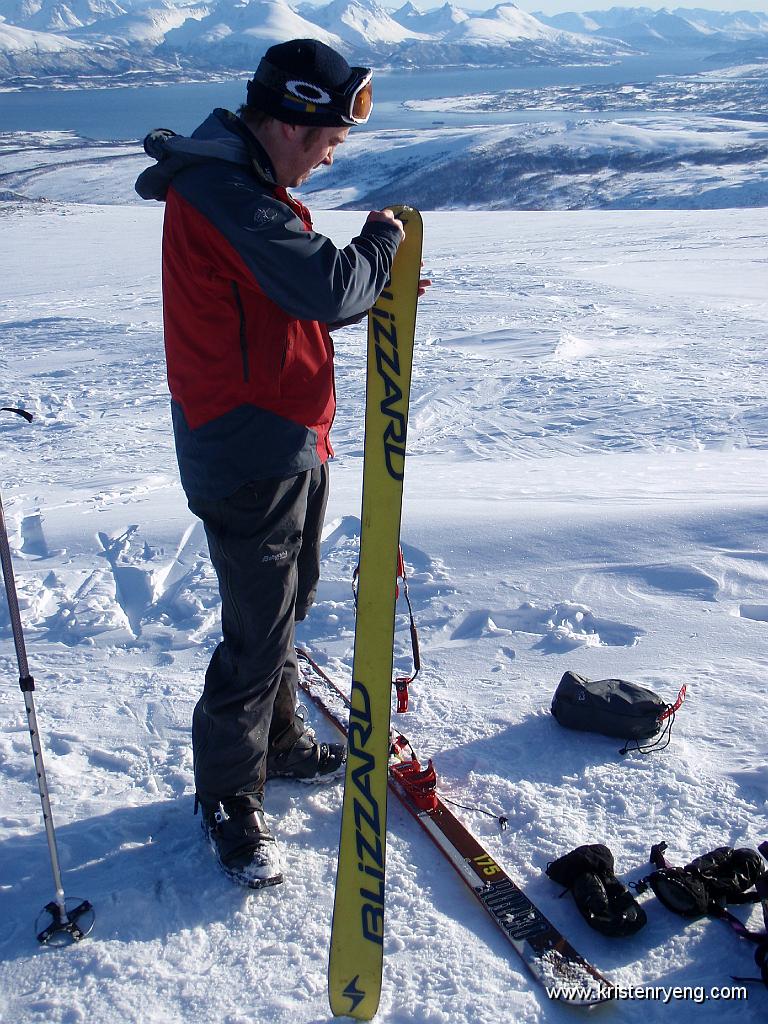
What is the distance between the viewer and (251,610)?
191 cm

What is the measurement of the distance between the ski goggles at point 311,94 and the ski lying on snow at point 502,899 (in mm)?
1669

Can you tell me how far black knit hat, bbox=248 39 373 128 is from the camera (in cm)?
164

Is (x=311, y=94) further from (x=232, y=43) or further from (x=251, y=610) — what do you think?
(x=232, y=43)

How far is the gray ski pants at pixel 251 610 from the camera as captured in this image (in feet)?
6.11

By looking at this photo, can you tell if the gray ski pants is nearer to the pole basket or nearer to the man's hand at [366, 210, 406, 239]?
the pole basket

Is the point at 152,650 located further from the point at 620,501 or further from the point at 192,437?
the point at 620,501

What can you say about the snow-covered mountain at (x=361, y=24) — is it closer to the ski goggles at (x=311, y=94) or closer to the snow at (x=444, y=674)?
the snow at (x=444, y=674)

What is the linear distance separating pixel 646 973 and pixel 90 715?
173 centimetres

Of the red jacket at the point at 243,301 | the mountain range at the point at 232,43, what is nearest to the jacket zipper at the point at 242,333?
the red jacket at the point at 243,301

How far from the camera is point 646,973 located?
1.79 meters

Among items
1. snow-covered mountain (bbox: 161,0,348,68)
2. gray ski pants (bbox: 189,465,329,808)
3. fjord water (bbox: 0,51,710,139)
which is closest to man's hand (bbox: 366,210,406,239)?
gray ski pants (bbox: 189,465,329,808)

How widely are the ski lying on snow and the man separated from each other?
43cm

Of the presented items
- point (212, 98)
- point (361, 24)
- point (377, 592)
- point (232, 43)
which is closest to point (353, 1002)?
point (377, 592)

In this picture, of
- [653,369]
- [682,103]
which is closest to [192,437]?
[653,369]
